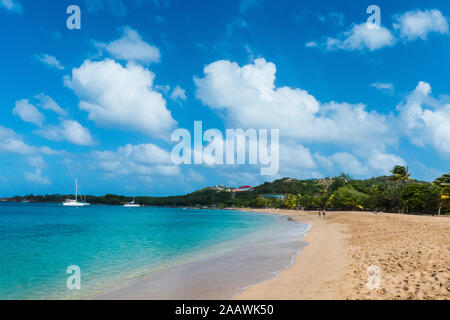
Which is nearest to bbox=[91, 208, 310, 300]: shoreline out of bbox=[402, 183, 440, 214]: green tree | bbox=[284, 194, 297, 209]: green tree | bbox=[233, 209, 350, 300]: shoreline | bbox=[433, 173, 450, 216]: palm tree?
bbox=[233, 209, 350, 300]: shoreline

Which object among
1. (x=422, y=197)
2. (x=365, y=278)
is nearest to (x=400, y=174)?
(x=422, y=197)

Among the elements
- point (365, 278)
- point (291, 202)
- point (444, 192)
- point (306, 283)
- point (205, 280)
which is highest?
point (444, 192)

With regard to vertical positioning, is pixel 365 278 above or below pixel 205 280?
above

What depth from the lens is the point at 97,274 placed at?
48.0 feet

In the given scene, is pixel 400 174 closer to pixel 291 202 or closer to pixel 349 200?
pixel 349 200

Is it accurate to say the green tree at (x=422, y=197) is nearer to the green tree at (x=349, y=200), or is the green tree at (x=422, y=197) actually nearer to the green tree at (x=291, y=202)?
the green tree at (x=349, y=200)

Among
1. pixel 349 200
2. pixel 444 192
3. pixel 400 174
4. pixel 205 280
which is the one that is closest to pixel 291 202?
pixel 349 200

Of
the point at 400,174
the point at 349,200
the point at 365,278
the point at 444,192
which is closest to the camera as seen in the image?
the point at 365,278

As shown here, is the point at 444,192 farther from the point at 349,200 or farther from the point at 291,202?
the point at 291,202

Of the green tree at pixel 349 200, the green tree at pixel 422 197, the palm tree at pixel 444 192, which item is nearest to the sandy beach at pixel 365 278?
the palm tree at pixel 444 192

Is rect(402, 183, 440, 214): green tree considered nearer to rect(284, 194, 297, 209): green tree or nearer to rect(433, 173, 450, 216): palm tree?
rect(433, 173, 450, 216): palm tree

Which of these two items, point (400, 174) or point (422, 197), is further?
point (400, 174)

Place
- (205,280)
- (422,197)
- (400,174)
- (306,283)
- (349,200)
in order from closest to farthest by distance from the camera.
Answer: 1. (306,283)
2. (205,280)
3. (422,197)
4. (400,174)
5. (349,200)
